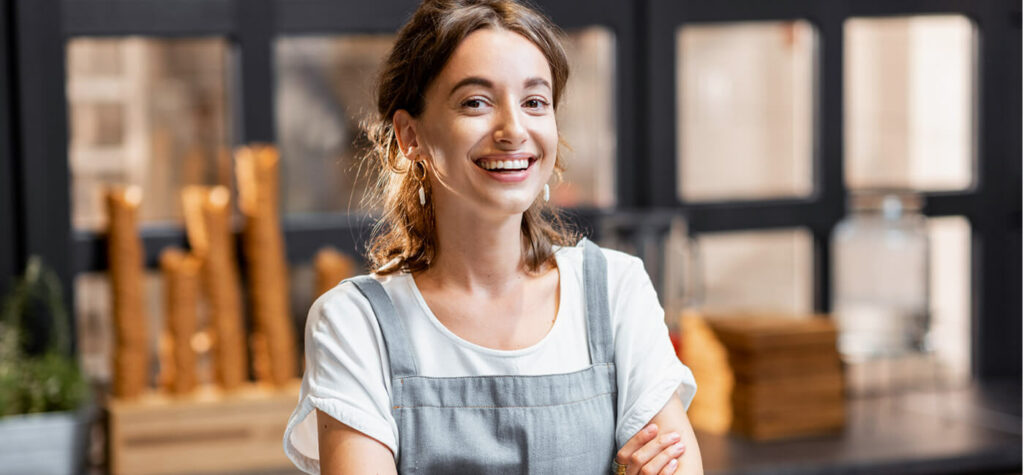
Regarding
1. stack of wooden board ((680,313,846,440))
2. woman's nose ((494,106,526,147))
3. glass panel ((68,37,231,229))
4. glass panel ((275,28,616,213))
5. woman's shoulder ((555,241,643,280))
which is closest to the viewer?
woman's nose ((494,106,526,147))

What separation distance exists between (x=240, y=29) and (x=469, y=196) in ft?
5.04

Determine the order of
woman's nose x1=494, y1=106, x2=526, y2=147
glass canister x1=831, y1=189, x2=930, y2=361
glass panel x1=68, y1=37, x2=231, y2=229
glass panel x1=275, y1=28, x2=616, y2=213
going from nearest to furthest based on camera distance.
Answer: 1. woman's nose x1=494, y1=106, x2=526, y2=147
2. glass panel x1=68, y1=37, x2=231, y2=229
3. glass canister x1=831, y1=189, x2=930, y2=361
4. glass panel x1=275, y1=28, x2=616, y2=213

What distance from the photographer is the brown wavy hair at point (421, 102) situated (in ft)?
3.45

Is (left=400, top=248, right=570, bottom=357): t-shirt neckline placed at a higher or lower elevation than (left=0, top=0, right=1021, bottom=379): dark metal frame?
lower

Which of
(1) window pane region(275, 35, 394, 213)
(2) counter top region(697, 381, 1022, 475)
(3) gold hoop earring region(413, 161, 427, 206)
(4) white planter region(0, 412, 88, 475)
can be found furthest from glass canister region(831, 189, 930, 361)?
(3) gold hoop earring region(413, 161, 427, 206)

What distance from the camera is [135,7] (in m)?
2.40

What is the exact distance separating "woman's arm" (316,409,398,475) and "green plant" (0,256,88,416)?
1277 mm

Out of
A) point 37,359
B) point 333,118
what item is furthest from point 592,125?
point 37,359

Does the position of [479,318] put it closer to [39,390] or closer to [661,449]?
[661,449]

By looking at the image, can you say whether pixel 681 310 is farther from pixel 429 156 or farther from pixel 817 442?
pixel 429 156

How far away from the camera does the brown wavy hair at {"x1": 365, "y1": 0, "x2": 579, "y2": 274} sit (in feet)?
3.45

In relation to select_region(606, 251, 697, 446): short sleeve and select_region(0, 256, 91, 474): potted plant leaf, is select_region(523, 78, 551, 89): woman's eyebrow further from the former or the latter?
select_region(0, 256, 91, 474): potted plant leaf

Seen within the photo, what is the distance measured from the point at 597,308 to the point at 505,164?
7.0 inches

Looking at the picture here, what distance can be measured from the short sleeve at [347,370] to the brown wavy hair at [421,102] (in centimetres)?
6
